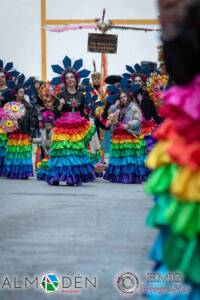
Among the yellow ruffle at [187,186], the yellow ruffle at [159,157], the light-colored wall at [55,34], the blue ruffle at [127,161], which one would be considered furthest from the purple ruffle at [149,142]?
the light-colored wall at [55,34]

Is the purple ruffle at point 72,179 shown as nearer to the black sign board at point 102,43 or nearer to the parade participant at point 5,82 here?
the parade participant at point 5,82

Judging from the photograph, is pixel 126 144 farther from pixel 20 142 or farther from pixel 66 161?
pixel 20 142

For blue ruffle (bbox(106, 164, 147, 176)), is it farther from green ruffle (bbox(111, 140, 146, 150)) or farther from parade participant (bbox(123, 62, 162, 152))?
parade participant (bbox(123, 62, 162, 152))

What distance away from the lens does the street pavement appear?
6395 mm

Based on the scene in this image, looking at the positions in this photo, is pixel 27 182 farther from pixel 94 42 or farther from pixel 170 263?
pixel 170 263

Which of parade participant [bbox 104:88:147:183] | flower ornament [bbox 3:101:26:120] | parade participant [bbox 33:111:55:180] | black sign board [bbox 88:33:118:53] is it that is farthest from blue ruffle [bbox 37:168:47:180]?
black sign board [bbox 88:33:118:53]

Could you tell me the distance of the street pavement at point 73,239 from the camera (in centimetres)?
639

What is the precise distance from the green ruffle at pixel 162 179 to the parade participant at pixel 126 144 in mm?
11030

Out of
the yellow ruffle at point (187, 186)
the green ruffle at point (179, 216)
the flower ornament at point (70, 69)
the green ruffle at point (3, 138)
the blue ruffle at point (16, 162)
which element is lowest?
the blue ruffle at point (16, 162)

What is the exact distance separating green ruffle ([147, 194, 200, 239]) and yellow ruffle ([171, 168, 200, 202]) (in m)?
0.04

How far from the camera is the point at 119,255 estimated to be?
7.48 meters

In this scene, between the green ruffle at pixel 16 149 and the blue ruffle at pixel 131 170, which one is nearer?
the blue ruffle at pixel 131 170

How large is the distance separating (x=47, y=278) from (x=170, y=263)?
249 centimetres

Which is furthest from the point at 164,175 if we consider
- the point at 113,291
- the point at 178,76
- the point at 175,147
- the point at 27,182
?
the point at 27,182
